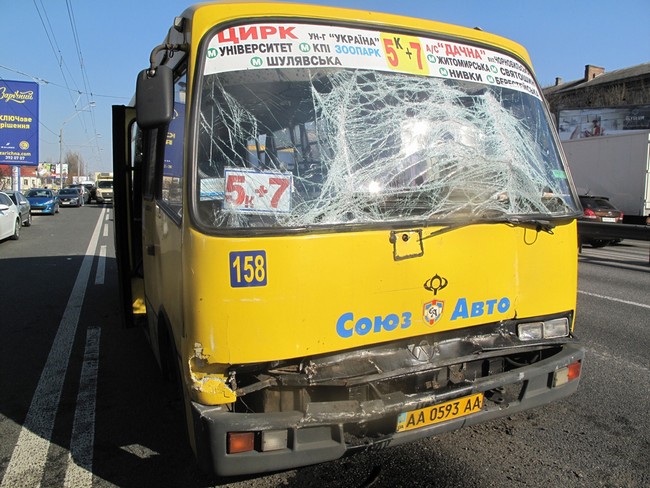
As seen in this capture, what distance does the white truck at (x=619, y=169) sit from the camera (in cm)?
1712

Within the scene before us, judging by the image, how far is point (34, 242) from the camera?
15.4 metres

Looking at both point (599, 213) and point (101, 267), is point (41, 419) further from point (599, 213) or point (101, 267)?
point (599, 213)

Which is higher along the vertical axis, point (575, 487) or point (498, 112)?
point (498, 112)

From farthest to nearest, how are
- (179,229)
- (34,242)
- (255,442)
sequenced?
(34,242) < (179,229) < (255,442)

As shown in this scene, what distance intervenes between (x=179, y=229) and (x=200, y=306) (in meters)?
0.48

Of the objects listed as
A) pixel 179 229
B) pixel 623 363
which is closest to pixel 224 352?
pixel 179 229

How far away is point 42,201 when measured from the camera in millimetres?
28766

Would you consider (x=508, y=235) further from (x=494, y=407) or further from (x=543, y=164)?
(x=494, y=407)

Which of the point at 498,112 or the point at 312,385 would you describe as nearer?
the point at 312,385

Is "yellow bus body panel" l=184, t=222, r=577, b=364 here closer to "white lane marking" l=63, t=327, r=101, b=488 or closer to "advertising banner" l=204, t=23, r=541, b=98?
"advertising banner" l=204, t=23, r=541, b=98

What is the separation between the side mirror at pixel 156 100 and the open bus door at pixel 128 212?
7.97 feet

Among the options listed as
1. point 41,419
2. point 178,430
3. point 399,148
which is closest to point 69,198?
point 41,419

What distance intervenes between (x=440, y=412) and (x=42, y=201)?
31.0 m

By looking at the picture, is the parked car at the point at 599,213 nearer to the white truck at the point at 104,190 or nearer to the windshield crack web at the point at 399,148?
the windshield crack web at the point at 399,148
